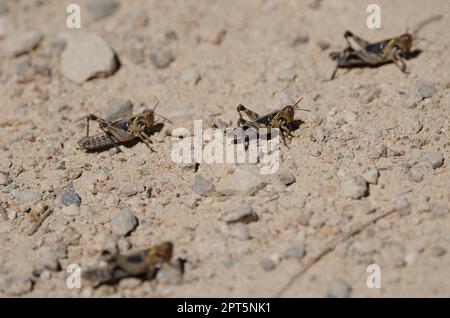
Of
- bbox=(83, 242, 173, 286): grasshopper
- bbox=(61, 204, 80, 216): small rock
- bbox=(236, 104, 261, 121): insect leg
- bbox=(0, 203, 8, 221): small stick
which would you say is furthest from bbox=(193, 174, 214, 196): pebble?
bbox=(0, 203, 8, 221): small stick

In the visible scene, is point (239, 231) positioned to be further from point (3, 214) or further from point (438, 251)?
point (3, 214)

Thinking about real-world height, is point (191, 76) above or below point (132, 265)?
above

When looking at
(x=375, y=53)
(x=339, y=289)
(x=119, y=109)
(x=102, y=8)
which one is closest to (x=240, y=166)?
(x=339, y=289)

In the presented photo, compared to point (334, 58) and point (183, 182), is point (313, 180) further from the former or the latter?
point (334, 58)

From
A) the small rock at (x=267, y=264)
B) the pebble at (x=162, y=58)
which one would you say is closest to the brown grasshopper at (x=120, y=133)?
the pebble at (x=162, y=58)

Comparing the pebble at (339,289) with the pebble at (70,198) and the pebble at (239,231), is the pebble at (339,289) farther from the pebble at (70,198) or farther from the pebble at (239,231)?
the pebble at (70,198)
